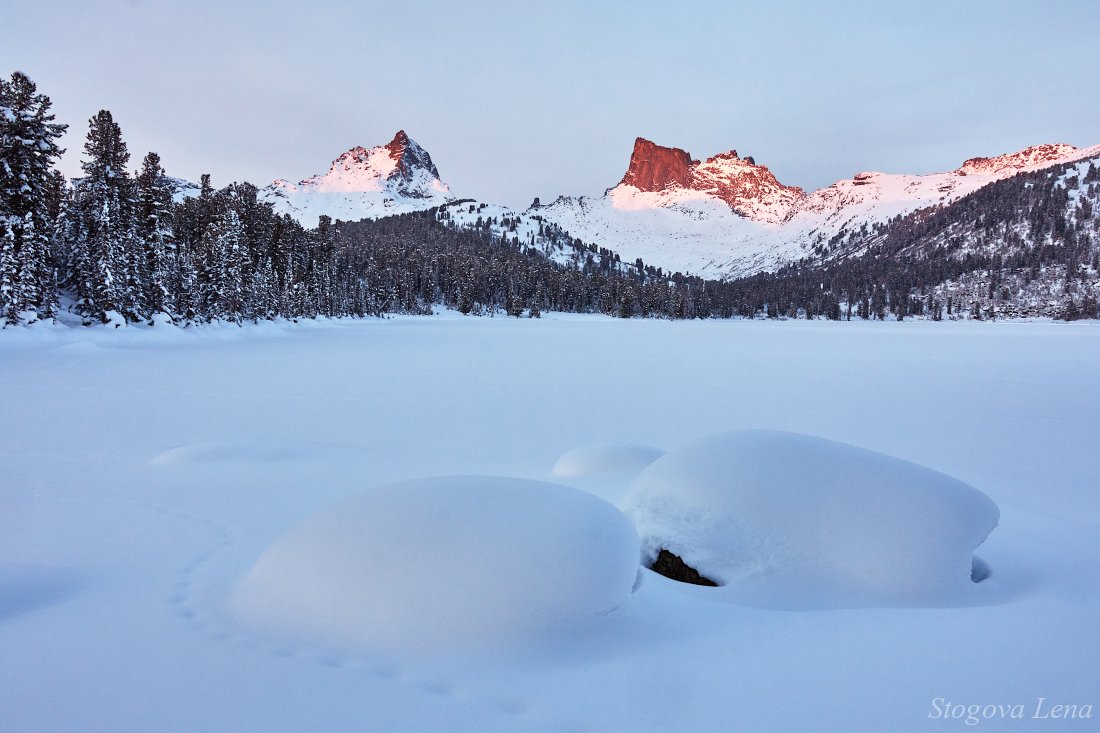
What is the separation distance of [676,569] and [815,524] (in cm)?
133

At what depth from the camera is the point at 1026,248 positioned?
530 feet

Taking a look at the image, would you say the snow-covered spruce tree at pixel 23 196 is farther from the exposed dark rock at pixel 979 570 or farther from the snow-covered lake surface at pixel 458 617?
the exposed dark rock at pixel 979 570

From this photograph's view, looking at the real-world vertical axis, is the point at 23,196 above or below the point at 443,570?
above

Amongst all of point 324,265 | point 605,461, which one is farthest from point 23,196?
point 324,265

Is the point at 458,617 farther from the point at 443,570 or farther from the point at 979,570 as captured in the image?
the point at 979,570

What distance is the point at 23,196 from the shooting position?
30.2m

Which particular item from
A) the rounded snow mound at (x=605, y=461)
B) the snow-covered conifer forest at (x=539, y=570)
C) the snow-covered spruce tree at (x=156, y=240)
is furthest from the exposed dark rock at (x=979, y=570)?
the snow-covered spruce tree at (x=156, y=240)

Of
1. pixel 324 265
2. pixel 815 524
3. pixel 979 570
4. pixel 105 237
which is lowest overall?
pixel 979 570

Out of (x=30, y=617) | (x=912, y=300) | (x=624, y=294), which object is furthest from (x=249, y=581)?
(x=912, y=300)

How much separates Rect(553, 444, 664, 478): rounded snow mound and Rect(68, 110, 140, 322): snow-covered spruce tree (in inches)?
1483

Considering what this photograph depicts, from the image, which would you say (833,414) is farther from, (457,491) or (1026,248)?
(1026,248)

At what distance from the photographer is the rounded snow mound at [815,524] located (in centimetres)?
447

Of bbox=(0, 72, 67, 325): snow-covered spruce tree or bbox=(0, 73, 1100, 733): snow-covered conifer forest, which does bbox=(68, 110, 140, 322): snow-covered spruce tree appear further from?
bbox=(0, 73, 1100, 733): snow-covered conifer forest

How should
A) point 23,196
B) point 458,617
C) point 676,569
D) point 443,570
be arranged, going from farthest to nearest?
point 23,196, point 676,569, point 443,570, point 458,617
